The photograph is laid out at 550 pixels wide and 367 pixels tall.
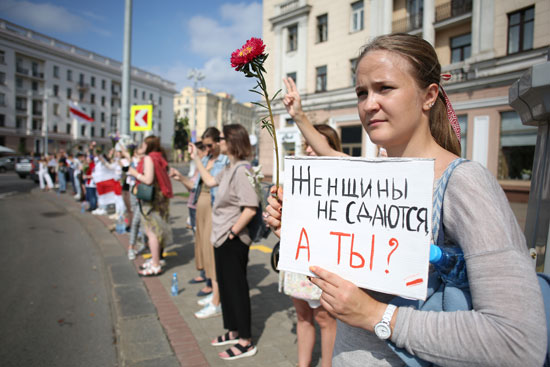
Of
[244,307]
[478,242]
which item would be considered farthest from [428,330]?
[244,307]

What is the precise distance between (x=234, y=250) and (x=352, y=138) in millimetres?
18426

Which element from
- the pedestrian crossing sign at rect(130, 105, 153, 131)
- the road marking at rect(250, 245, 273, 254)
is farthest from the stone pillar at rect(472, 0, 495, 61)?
the pedestrian crossing sign at rect(130, 105, 153, 131)

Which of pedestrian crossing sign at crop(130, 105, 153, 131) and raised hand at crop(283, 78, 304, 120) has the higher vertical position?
pedestrian crossing sign at crop(130, 105, 153, 131)

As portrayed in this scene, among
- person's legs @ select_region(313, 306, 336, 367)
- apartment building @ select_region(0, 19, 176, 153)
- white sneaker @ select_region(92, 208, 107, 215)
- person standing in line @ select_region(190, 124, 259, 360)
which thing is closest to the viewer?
person's legs @ select_region(313, 306, 336, 367)

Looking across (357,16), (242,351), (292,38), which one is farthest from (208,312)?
(292,38)

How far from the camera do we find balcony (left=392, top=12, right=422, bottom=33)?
17652mm

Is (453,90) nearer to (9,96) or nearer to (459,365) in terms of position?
(459,365)

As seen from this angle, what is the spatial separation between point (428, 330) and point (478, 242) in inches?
10.8

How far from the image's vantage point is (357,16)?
1947cm

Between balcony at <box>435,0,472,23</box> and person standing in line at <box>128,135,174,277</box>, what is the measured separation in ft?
52.9

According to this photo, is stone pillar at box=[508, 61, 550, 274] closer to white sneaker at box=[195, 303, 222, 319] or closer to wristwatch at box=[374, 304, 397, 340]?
wristwatch at box=[374, 304, 397, 340]

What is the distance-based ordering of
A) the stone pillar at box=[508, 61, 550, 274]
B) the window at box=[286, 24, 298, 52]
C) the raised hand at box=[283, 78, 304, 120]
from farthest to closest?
the window at box=[286, 24, 298, 52], the raised hand at box=[283, 78, 304, 120], the stone pillar at box=[508, 61, 550, 274]

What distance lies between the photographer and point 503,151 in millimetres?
14547

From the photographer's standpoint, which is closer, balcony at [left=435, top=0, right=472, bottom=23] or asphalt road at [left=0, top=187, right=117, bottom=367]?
asphalt road at [left=0, top=187, right=117, bottom=367]
